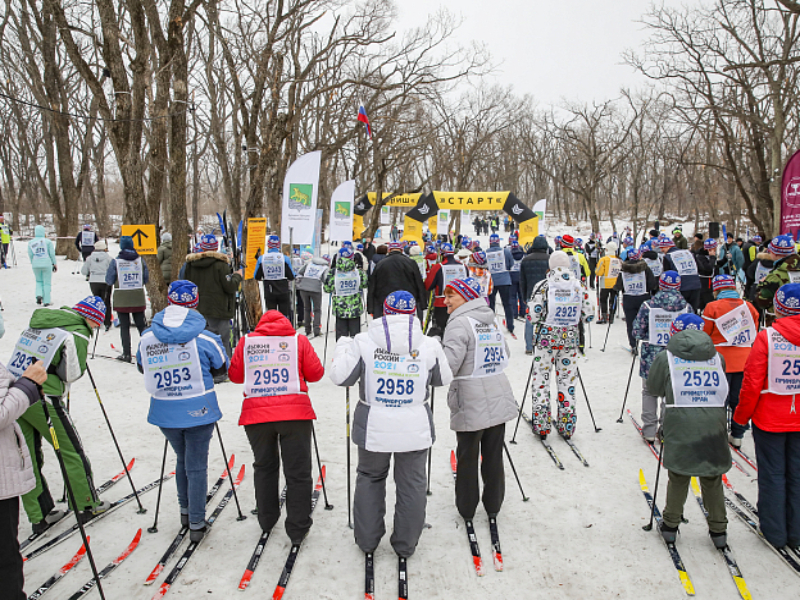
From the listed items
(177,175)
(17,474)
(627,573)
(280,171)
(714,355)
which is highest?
(280,171)

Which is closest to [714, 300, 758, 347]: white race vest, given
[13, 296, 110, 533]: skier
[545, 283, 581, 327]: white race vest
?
[545, 283, 581, 327]: white race vest

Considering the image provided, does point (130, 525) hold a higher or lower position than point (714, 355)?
lower

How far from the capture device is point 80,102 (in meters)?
28.8

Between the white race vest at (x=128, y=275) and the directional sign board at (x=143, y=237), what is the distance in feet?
2.03

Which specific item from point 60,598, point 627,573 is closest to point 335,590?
point 60,598

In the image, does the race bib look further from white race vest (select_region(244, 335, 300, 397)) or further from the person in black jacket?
the person in black jacket

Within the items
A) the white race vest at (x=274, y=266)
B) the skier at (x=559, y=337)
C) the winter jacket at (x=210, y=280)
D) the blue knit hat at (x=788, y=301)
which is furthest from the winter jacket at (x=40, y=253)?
the blue knit hat at (x=788, y=301)

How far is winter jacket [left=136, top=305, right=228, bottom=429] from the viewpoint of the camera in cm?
387

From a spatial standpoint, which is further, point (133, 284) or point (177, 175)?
point (177, 175)

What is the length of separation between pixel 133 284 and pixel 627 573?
28.4 ft

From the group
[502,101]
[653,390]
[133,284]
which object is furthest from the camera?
[502,101]

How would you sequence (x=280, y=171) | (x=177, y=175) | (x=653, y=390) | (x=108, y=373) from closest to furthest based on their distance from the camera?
(x=653, y=390) < (x=108, y=373) < (x=177, y=175) < (x=280, y=171)

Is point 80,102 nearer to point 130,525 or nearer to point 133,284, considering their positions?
point 133,284

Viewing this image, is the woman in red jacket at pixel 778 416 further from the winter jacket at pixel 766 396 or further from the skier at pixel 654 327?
the skier at pixel 654 327
